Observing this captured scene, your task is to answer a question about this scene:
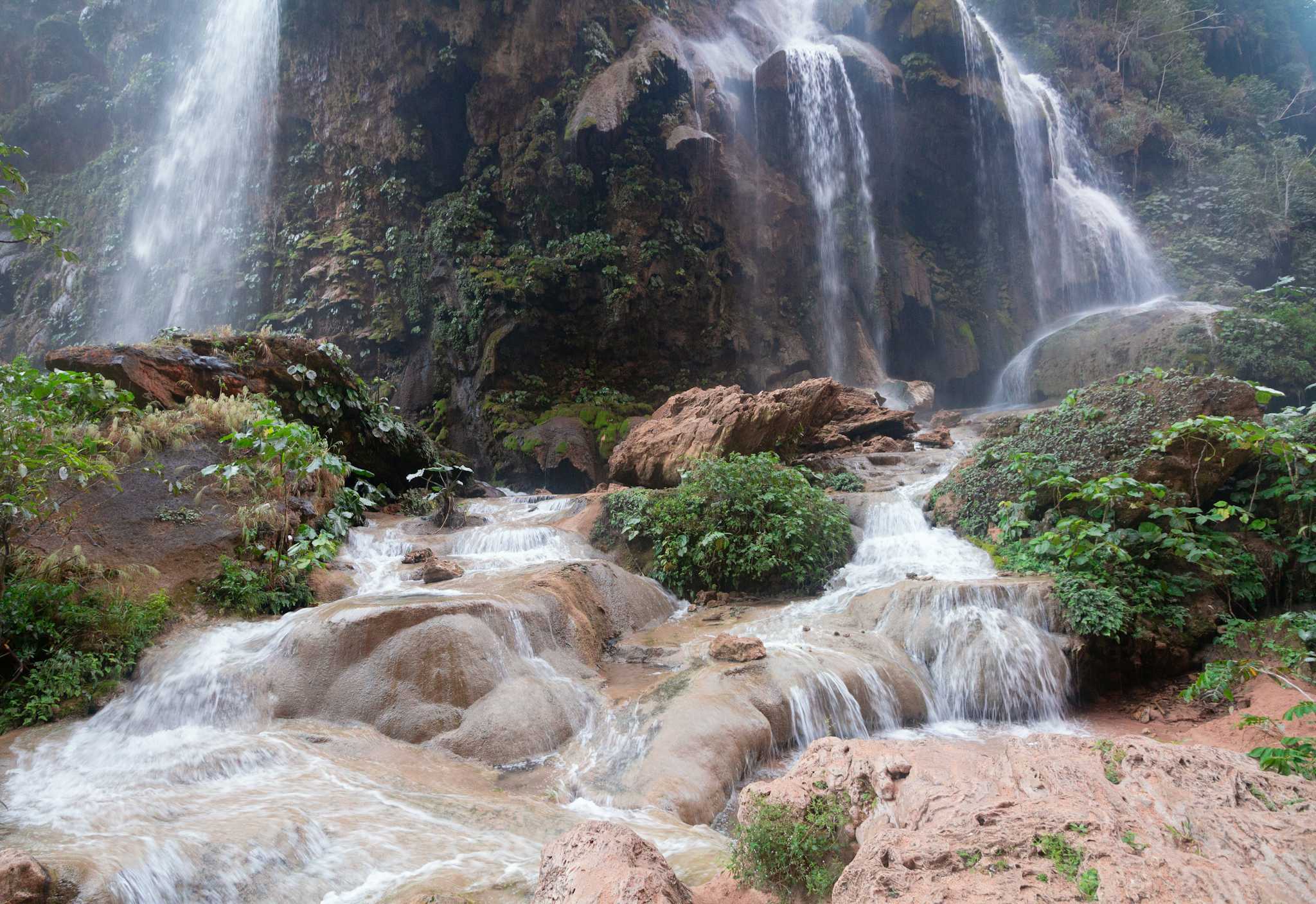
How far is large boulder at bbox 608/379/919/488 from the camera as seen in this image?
1102 cm

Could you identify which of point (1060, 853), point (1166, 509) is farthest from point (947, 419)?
point (1060, 853)

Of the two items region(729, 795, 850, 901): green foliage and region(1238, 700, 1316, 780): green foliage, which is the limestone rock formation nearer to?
region(729, 795, 850, 901): green foliage

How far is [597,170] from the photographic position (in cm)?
1773

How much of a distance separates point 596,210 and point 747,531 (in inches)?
467

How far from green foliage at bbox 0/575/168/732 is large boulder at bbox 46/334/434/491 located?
3.40m

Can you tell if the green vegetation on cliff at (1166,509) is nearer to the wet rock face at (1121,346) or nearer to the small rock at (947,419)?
the small rock at (947,419)

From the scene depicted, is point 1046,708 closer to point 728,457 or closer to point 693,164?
point 728,457

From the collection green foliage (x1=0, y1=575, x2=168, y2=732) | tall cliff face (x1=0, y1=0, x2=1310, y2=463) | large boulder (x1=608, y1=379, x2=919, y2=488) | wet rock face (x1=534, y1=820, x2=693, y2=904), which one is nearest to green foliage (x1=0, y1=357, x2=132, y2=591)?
green foliage (x1=0, y1=575, x2=168, y2=732)

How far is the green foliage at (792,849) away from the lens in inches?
109

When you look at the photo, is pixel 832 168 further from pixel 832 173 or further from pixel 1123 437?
pixel 1123 437

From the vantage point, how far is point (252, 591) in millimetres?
6699

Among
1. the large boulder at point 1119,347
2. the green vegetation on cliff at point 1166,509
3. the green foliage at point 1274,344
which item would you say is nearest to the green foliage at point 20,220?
the green vegetation on cliff at point 1166,509

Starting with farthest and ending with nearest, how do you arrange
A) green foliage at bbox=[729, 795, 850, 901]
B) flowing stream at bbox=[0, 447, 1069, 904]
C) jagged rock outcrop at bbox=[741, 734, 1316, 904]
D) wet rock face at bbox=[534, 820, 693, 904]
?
flowing stream at bbox=[0, 447, 1069, 904]
green foliage at bbox=[729, 795, 850, 901]
wet rock face at bbox=[534, 820, 693, 904]
jagged rock outcrop at bbox=[741, 734, 1316, 904]

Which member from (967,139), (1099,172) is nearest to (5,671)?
(967,139)
